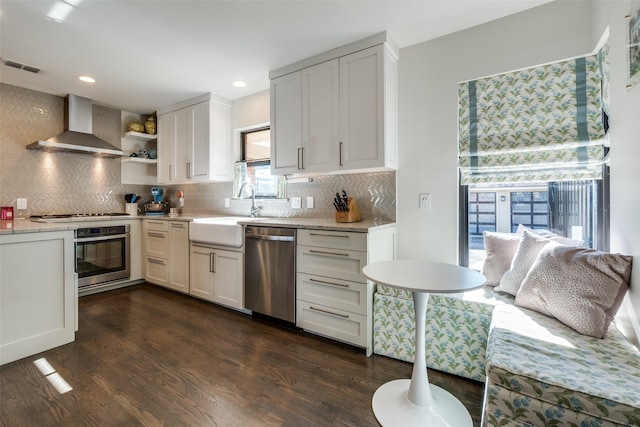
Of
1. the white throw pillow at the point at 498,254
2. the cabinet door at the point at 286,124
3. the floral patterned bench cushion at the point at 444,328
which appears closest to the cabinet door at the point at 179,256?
the cabinet door at the point at 286,124

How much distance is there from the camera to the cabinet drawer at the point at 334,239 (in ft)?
A: 6.84

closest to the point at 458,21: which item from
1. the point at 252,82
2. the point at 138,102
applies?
the point at 252,82

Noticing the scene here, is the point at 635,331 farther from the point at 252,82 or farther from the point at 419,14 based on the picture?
the point at 252,82

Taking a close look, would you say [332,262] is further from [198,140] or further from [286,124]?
[198,140]

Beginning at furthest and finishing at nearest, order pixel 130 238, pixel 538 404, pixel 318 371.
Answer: pixel 130 238 → pixel 318 371 → pixel 538 404

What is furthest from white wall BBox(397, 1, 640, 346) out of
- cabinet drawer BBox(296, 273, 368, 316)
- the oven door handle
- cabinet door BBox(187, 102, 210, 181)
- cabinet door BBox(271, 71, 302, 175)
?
the oven door handle

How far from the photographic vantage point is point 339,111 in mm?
2498

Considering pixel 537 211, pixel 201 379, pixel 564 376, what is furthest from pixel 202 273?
pixel 537 211

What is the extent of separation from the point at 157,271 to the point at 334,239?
2720 millimetres

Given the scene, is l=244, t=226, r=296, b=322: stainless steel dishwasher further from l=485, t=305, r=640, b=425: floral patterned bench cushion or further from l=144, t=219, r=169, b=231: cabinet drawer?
l=485, t=305, r=640, b=425: floral patterned bench cushion

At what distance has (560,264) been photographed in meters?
1.52

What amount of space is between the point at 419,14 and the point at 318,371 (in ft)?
8.51

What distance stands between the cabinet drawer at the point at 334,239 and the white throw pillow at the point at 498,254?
902 millimetres

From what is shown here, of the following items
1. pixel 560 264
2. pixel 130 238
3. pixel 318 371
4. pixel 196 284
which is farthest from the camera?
pixel 130 238
